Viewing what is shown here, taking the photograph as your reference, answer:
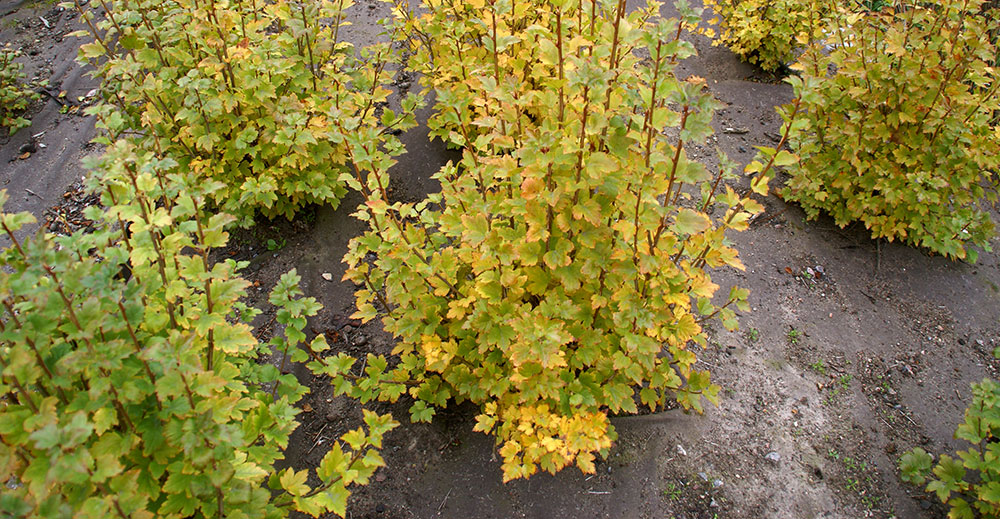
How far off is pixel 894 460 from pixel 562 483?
1.73m

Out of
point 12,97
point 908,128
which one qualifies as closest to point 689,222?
point 908,128

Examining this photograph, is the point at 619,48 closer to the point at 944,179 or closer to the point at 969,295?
the point at 944,179

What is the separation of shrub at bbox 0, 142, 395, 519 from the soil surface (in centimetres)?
44

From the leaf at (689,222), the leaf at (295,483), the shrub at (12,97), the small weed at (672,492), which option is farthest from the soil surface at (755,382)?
the leaf at (689,222)

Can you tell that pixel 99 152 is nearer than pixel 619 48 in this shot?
No

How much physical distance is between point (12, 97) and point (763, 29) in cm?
665

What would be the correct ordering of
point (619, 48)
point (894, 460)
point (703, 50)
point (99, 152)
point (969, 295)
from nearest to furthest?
1. point (619, 48)
2. point (894, 460)
3. point (969, 295)
4. point (99, 152)
5. point (703, 50)

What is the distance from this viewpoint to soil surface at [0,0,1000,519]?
8.63 feet

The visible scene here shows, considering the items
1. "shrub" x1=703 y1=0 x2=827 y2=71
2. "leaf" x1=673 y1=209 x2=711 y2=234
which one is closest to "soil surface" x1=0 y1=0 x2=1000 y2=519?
"shrub" x1=703 y1=0 x2=827 y2=71

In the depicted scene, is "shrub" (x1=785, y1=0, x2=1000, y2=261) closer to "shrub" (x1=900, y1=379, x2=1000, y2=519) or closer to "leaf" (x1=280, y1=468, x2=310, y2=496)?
"shrub" (x1=900, y1=379, x2=1000, y2=519)

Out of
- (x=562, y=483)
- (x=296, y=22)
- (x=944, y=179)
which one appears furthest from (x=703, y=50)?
(x=562, y=483)

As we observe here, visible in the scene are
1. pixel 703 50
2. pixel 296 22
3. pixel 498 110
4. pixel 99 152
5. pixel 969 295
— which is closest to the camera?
pixel 498 110

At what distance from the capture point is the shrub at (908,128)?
3.24 meters

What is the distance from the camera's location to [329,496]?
190cm
